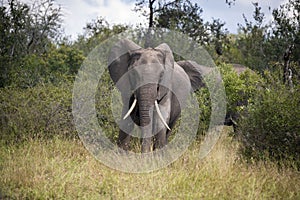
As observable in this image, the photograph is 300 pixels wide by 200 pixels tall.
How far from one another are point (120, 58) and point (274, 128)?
3.32 metres

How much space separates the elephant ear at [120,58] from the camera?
899 centimetres

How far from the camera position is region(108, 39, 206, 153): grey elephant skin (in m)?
7.98

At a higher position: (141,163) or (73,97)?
(73,97)

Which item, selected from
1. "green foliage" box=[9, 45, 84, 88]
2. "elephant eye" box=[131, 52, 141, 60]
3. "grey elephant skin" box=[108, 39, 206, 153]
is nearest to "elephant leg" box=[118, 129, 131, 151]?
"grey elephant skin" box=[108, 39, 206, 153]

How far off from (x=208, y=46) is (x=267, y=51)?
3.01 metres

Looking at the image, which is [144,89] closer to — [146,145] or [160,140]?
[146,145]

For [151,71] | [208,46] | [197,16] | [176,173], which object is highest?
[197,16]

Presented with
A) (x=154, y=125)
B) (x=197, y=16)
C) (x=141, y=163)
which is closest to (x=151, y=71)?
(x=154, y=125)

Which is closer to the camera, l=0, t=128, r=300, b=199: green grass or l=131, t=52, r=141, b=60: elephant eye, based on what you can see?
l=0, t=128, r=300, b=199: green grass

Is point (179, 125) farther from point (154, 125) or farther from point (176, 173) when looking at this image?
point (176, 173)

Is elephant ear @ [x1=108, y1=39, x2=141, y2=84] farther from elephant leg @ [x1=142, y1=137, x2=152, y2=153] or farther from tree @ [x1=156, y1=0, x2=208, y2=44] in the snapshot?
tree @ [x1=156, y1=0, x2=208, y2=44]

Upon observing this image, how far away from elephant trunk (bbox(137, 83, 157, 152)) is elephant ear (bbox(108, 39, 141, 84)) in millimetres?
1069

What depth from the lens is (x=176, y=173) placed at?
264 inches

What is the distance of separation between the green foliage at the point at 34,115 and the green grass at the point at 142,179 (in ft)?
3.90
